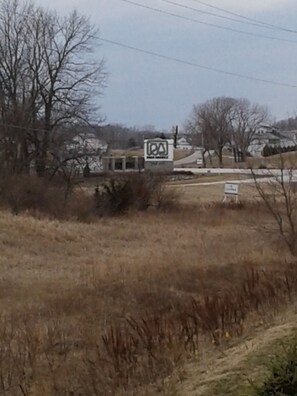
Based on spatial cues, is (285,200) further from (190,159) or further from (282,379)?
(190,159)

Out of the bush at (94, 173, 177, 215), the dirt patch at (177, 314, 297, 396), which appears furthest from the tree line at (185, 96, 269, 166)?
the dirt patch at (177, 314, 297, 396)

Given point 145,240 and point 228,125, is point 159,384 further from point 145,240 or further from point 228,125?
point 228,125

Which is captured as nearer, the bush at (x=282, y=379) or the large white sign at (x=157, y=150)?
the bush at (x=282, y=379)

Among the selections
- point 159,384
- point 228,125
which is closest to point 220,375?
point 159,384

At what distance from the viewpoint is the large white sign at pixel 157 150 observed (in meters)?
85.8

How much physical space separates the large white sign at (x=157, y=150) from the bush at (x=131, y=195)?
42.4 metres

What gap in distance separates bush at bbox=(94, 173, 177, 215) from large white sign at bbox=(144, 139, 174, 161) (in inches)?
1670

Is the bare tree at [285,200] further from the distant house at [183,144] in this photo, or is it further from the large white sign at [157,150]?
the distant house at [183,144]

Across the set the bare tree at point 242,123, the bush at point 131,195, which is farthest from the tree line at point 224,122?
the bush at point 131,195

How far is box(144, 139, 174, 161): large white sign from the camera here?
85812 mm

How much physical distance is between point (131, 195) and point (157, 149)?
Answer: 45.5 metres

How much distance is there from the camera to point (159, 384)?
6.13 metres

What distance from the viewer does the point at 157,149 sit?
3391 inches

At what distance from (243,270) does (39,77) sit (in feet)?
124
